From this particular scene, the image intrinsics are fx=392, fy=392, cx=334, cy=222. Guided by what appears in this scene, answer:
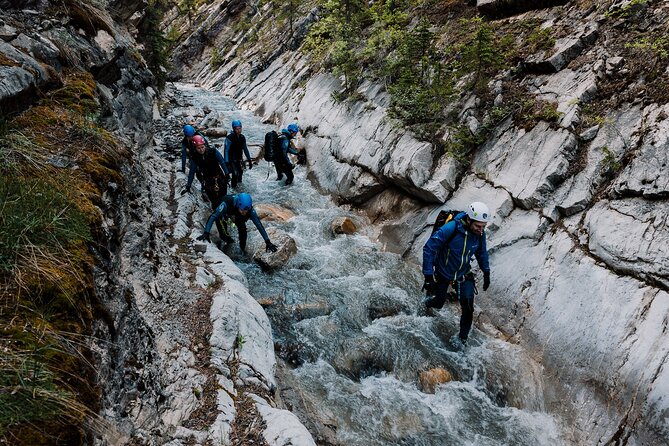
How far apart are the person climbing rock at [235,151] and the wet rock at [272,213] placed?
2130 millimetres

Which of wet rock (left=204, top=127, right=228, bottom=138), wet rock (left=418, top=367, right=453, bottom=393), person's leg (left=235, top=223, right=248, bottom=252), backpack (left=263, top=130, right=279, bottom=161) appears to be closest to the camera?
wet rock (left=418, top=367, right=453, bottom=393)

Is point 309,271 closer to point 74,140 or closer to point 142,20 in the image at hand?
point 74,140

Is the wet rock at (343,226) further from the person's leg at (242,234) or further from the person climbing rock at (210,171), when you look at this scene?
the person climbing rock at (210,171)

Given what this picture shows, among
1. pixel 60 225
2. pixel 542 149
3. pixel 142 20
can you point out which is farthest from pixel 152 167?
pixel 142 20

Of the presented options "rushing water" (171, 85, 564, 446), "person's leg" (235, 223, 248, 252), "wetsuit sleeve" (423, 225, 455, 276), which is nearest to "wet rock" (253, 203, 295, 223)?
"rushing water" (171, 85, 564, 446)

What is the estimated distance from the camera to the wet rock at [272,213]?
1188 centimetres

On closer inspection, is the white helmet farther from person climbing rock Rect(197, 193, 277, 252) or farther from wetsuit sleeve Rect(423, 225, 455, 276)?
person climbing rock Rect(197, 193, 277, 252)

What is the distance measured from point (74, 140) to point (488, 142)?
29.1ft

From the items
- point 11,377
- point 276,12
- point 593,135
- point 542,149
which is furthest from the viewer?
point 276,12

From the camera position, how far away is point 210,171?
35.2 ft

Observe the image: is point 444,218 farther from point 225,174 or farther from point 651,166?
point 225,174

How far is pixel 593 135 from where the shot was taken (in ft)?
26.3

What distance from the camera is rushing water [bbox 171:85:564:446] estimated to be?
230 inches

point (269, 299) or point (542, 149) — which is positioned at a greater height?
point (542, 149)
